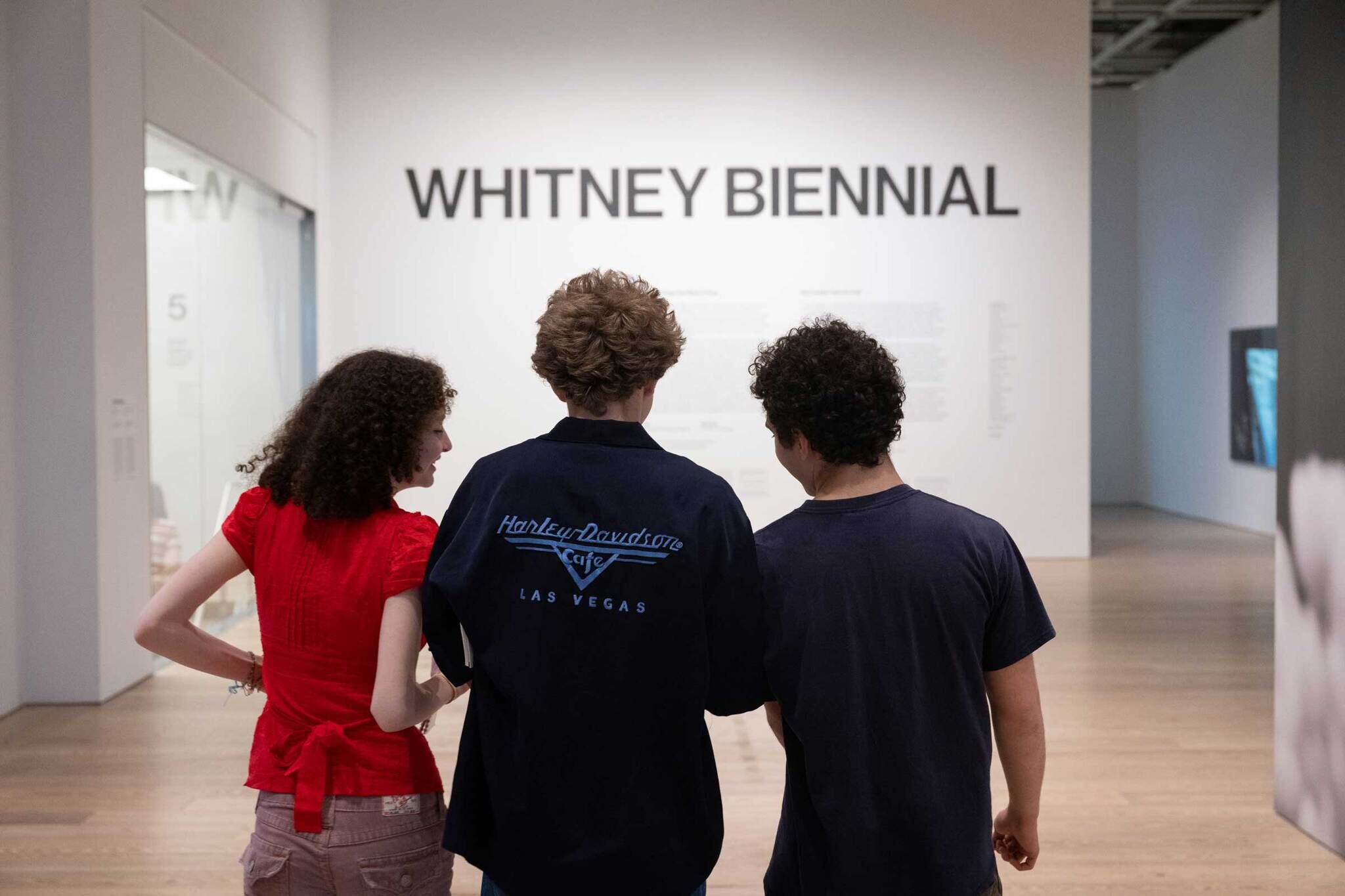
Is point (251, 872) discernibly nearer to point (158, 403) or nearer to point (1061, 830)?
point (1061, 830)

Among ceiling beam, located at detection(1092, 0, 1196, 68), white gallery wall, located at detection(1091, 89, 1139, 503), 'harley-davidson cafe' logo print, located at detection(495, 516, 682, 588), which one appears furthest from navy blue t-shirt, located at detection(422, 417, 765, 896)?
white gallery wall, located at detection(1091, 89, 1139, 503)

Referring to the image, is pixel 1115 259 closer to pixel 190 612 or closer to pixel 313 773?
pixel 190 612

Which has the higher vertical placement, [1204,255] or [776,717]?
[1204,255]

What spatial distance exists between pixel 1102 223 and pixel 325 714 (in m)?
15.3

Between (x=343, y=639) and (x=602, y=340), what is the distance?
0.61 meters

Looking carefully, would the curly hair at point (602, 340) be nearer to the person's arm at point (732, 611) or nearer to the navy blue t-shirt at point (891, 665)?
the person's arm at point (732, 611)

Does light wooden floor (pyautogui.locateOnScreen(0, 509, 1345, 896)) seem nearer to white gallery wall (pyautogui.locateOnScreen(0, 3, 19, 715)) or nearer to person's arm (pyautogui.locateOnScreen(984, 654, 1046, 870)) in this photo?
white gallery wall (pyautogui.locateOnScreen(0, 3, 19, 715))

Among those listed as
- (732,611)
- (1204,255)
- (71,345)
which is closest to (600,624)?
(732,611)

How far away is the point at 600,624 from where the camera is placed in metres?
1.67

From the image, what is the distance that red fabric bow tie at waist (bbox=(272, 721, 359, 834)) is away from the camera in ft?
6.15

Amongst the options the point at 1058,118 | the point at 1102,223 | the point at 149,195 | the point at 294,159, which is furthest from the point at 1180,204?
the point at 149,195

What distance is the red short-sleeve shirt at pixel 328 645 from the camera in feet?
6.23

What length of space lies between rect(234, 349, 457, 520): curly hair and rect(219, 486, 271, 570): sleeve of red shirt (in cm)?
3

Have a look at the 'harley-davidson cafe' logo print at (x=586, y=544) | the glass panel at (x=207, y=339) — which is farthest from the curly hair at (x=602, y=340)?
the glass panel at (x=207, y=339)
